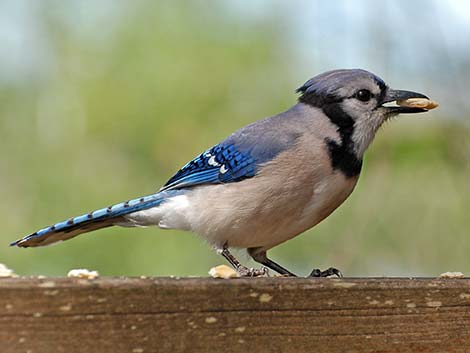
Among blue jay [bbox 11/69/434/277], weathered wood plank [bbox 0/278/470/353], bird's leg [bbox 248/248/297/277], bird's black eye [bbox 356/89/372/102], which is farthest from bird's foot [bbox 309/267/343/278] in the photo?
weathered wood plank [bbox 0/278/470/353]

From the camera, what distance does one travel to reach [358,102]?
3.41m

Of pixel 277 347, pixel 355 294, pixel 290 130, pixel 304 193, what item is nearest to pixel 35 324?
pixel 277 347

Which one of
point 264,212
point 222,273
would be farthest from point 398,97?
point 222,273

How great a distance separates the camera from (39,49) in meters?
4.65

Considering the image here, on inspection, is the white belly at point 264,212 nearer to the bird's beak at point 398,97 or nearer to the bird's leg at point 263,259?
the bird's leg at point 263,259

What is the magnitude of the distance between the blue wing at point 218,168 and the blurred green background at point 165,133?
1.70 ft

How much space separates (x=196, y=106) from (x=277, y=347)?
103 inches

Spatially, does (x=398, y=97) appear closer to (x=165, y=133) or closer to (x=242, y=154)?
(x=242, y=154)

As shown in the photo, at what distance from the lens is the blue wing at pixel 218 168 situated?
10.9 ft

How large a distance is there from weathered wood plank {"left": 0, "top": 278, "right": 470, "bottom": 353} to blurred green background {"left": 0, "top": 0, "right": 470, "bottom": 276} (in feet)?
5.35

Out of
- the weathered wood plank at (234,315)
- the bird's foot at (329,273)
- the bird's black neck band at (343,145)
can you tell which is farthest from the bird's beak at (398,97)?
the weathered wood plank at (234,315)

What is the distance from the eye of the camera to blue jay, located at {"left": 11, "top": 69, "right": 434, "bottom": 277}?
3.17 meters

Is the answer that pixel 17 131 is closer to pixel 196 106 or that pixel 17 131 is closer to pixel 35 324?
pixel 196 106

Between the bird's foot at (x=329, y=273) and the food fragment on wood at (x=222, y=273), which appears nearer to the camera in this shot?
the food fragment on wood at (x=222, y=273)
